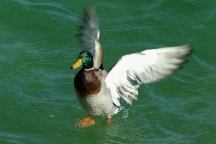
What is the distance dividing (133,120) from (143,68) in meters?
1.28

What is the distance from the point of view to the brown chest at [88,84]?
1045cm

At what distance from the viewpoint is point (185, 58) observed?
994 centimetres

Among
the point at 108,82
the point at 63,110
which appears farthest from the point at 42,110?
the point at 108,82

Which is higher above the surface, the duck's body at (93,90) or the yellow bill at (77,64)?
the yellow bill at (77,64)

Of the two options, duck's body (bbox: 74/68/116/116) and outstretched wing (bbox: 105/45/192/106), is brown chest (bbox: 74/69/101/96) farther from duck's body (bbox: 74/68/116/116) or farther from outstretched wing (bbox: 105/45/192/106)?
outstretched wing (bbox: 105/45/192/106)

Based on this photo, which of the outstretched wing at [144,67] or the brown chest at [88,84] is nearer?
the outstretched wing at [144,67]

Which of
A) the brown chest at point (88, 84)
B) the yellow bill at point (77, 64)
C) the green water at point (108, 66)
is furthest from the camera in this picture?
the green water at point (108, 66)

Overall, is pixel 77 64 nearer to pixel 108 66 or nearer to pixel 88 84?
pixel 88 84

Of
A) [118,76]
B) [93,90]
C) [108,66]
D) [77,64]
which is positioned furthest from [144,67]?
[108,66]

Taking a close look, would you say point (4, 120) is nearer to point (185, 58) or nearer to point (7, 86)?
point (7, 86)

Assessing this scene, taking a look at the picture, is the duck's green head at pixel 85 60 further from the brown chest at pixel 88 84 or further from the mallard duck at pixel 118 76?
the brown chest at pixel 88 84

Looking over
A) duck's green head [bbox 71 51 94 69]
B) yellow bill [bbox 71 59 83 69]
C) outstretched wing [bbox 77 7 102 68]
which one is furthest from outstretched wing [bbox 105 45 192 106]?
outstretched wing [bbox 77 7 102 68]

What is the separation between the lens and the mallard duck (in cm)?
998

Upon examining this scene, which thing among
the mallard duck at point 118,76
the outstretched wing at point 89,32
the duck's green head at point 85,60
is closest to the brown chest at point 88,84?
the mallard duck at point 118,76
